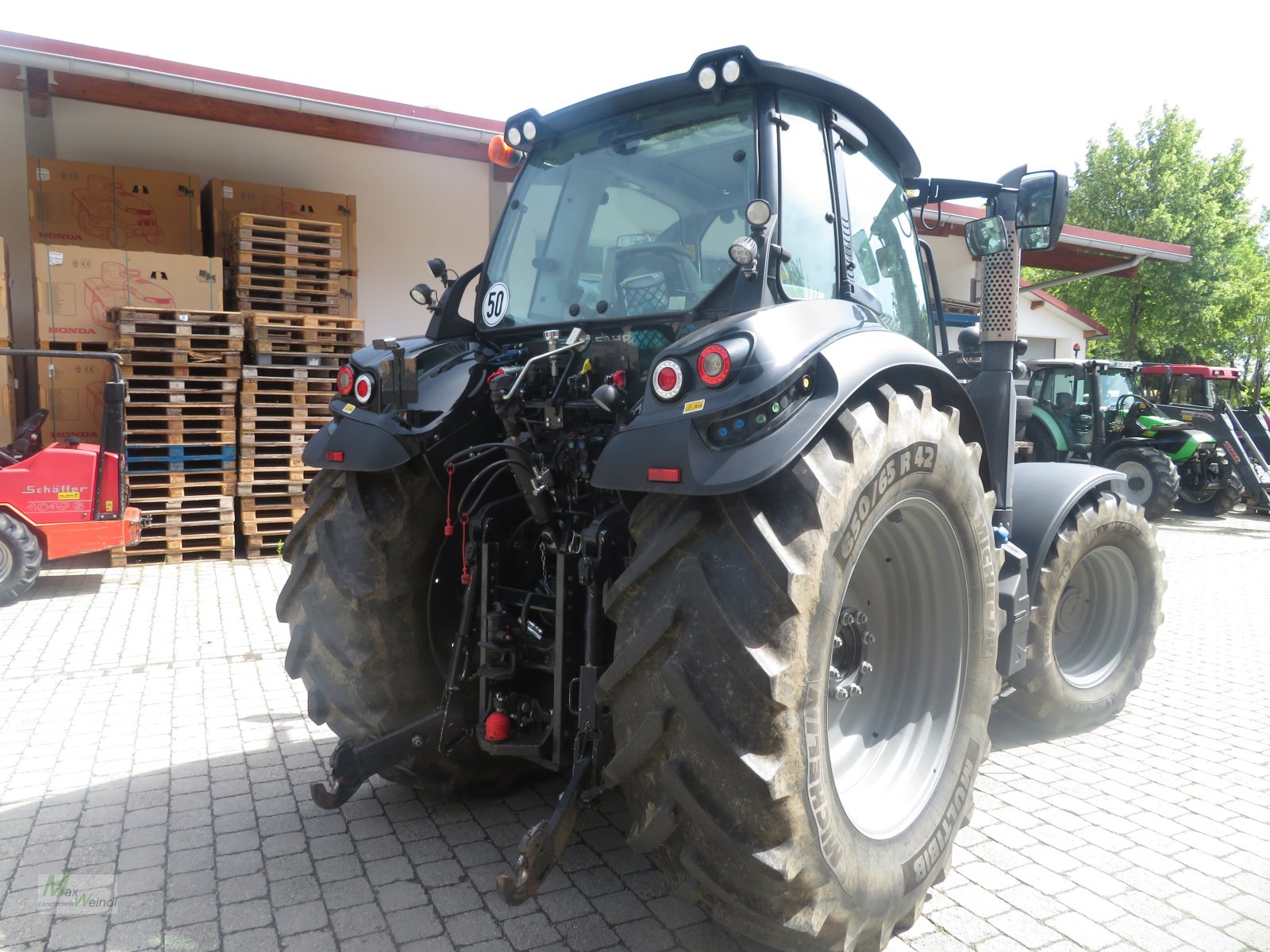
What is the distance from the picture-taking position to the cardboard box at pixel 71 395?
8250mm

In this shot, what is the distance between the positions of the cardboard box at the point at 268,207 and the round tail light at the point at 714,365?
844 centimetres

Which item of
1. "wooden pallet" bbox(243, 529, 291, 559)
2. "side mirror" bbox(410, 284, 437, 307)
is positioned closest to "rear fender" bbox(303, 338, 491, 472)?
"side mirror" bbox(410, 284, 437, 307)

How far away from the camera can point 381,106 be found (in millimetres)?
9172

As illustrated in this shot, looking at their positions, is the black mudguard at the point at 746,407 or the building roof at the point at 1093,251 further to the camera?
the building roof at the point at 1093,251

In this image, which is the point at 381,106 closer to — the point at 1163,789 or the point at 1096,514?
the point at 1096,514

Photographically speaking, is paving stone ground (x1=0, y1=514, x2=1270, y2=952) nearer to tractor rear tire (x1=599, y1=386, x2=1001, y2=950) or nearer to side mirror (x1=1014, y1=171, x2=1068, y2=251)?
tractor rear tire (x1=599, y1=386, x2=1001, y2=950)

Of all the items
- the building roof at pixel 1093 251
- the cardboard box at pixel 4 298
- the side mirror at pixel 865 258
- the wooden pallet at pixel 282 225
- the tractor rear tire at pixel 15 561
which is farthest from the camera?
the building roof at pixel 1093 251

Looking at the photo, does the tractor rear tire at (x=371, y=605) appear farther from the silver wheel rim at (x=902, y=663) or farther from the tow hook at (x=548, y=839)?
the silver wheel rim at (x=902, y=663)

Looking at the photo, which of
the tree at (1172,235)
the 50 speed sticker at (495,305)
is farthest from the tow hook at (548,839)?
the tree at (1172,235)

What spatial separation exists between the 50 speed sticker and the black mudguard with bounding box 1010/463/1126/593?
2.48m

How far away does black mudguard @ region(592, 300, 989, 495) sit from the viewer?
2.16m

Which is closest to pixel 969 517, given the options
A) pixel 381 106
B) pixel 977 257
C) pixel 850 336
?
pixel 850 336

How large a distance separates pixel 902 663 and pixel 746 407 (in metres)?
1.30

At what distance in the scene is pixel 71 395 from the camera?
328 inches
